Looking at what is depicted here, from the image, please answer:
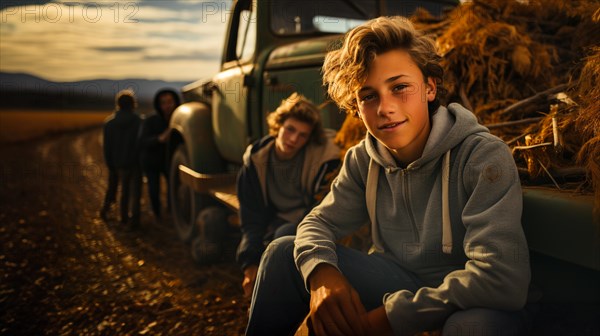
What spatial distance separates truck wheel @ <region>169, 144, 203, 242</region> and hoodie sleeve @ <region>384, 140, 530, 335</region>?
3.42m

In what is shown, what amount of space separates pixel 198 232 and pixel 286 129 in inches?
72.9

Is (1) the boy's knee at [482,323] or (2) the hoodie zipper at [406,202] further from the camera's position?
(2) the hoodie zipper at [406,202]

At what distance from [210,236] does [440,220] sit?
9.35ft

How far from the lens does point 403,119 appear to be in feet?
4.89

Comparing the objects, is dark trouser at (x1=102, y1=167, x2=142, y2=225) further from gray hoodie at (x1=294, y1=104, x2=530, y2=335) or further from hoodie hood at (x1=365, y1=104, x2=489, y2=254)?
hoodie hood at (x1=365, y1=104, x2=489, y2=254)

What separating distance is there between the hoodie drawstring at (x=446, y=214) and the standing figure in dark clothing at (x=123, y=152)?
4.75 metres

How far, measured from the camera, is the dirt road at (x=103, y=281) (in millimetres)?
2836

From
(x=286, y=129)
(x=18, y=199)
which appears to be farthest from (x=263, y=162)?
(x=18, y=199)

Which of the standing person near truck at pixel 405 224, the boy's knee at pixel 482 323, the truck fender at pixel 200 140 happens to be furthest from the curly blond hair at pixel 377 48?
the truck fender at pixel 200 140

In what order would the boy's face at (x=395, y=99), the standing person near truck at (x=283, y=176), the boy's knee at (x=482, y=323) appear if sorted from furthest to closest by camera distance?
the standing person near truck at (x=283, y=176)
the boy's face at (x=395, y=99)
the boy's knee at (x=482, y=323)

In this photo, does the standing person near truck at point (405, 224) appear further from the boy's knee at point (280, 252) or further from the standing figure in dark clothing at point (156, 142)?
the standing figure in dark clothing at point (156, 142)

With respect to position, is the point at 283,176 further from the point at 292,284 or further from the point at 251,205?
the point at 292,284

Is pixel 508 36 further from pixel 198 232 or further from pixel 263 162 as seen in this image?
pixel 198 232

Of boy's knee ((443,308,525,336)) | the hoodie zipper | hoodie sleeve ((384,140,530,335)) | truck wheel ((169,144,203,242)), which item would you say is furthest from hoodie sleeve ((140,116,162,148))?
boy's knee ((443,308,525,336))
